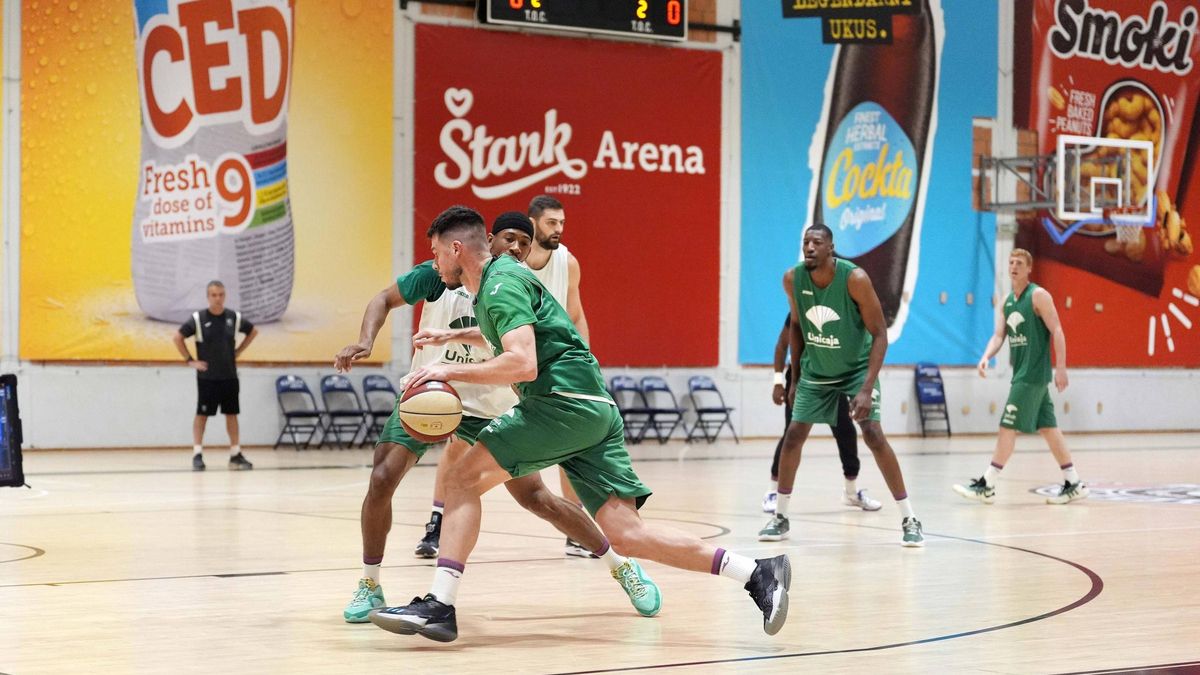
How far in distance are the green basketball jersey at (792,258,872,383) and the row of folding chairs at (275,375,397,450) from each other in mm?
9864

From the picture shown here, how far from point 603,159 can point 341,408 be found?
5.00m

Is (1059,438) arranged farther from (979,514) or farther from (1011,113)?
(1011,113)

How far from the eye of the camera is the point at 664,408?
20.6m

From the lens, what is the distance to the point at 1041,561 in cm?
799

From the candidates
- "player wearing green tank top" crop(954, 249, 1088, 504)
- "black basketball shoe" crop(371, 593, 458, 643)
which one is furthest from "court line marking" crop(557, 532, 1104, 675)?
"player wearing green tank top" crop(954, 249, 1088, 504)

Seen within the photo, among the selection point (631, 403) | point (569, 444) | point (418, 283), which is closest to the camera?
point (569, 444)

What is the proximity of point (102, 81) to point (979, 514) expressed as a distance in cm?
1189

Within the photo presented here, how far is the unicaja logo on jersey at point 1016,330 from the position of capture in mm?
12016

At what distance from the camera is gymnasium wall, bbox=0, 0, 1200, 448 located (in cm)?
1764

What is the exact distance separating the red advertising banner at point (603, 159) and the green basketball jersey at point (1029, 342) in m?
9.07

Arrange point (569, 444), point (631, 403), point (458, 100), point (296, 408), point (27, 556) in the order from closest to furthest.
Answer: point (569, 444) < point (27, 556) < point (296, 408) < point (458, 100) < point (631, 403)

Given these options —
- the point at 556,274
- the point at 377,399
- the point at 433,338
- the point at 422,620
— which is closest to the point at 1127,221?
the point at 377,399

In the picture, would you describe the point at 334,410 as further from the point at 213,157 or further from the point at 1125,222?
the point at 1125,222

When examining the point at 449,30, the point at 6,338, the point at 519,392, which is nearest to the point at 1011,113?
the point at 449,30
